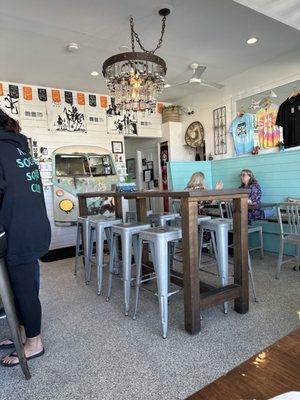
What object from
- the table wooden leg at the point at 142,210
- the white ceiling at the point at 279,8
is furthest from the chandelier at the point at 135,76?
the table wooden leg at the point at 142,210

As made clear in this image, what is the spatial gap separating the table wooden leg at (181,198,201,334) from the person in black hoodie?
0.94 metres

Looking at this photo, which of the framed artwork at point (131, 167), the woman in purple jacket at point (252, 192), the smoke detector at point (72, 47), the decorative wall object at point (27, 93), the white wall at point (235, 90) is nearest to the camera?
the smoke detector at point (72, 47)

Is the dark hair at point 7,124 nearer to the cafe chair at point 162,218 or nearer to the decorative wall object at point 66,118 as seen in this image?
the cafe chair at point 162,218

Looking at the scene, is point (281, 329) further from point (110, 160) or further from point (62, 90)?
point (62, 90)

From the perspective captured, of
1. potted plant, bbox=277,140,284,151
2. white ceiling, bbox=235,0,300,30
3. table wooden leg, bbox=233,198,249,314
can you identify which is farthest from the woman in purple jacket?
white ceiling, bbox=235,0,300,30

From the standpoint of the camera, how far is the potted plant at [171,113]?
20.8ft

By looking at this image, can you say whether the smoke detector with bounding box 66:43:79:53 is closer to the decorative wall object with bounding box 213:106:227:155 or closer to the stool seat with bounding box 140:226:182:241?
the stool seat with bounding box 140:226:182:241

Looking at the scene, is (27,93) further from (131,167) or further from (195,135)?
(195,135)

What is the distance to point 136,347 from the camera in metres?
2.00

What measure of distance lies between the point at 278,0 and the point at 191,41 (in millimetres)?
1695

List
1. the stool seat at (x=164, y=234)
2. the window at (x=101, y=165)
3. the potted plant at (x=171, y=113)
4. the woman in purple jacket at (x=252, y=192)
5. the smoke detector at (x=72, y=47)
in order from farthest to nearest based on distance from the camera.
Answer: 1. the potted plant at (x=171, y=113)
2. the window at (x=101, y=165)
3. the woman in purple jacket at (x=252, y=192)
4. the smoke detector at (x=72, y=47)
5. the stool seat at (x=164, y=234)

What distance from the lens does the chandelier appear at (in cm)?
283

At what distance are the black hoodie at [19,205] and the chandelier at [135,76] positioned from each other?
60.6 inches

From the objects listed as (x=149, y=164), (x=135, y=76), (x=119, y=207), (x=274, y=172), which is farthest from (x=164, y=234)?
(x=149, y=164)
